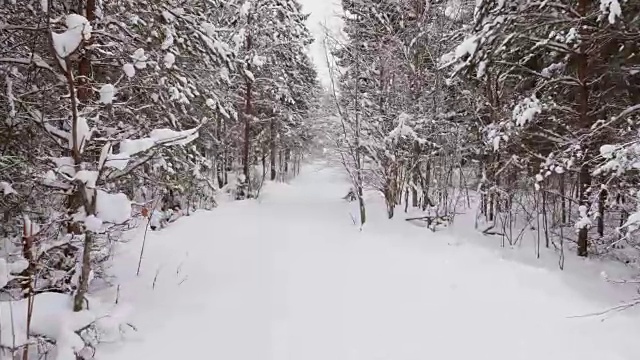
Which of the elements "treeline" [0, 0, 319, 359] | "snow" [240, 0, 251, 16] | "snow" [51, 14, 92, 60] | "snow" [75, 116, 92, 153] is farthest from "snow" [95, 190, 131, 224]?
"snow" [240, 0, 251, 16]

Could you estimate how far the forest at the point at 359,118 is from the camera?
11.5ft

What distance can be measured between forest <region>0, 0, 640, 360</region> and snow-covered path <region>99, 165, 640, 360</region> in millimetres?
686

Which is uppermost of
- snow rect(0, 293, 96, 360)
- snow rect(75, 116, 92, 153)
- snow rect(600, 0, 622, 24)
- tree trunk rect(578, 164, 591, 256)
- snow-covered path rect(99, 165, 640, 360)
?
snow rect(600, 0, 622, 24)

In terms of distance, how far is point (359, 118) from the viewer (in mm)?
10594

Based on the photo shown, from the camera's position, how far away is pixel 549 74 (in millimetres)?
6902

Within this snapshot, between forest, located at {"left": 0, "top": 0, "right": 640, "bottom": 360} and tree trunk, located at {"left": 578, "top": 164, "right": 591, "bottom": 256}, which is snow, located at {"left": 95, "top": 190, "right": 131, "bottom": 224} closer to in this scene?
forest, located at {"left": 0, "top": 0, "right": 640, "bottom": 360}

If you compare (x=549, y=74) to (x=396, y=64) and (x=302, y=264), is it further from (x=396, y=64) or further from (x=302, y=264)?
(x=302, y=264)

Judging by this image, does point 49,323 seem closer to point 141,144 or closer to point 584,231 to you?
point 141,144

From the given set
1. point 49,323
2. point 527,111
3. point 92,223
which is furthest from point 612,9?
point 49,323

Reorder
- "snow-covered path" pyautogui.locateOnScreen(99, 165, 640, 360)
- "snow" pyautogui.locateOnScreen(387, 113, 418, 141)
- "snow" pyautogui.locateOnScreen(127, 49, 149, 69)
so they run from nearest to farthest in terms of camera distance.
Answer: "snow-covered path" pyautogui.locateOnScreen(99, 165, 640, 360) → "snow" pyautogui.locateOnScreen(127, 49, 149, 69) → "snow" pyautogui.locateOnScreen(387, 113, 418, 141)

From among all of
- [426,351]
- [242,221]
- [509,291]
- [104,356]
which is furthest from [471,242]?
[104,356]

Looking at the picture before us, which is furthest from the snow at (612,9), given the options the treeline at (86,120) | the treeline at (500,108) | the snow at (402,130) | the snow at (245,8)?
the snow at (245,8)

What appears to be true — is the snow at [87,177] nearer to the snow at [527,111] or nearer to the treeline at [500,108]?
the treeline at [500,108]

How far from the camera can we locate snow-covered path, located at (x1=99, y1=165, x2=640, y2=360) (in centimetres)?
368
